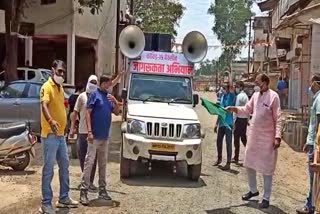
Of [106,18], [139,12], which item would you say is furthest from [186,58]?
[139,12]

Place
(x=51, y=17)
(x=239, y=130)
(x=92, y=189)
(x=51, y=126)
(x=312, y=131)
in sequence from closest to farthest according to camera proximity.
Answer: (x=51, y=126) → (x=312, y=131) → (x=92, y=189) → (x=239, y=130) → (x=51, y=17)

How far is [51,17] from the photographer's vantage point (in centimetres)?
2856

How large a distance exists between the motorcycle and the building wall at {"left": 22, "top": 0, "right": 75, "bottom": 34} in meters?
16.9

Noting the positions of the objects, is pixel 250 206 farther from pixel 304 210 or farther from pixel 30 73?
pixel 30 73

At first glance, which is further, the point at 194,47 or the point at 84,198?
the point at 194,47

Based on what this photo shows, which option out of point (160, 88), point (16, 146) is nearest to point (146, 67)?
point (160, 88)

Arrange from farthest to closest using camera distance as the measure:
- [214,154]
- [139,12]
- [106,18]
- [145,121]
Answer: [139,12], [106,18], [214,154], [145,121]

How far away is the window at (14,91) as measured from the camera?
16.5m

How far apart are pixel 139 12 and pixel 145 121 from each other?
40.6 metres

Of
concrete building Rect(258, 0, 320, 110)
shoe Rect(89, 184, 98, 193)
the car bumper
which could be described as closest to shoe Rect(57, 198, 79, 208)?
shoe Rect(89, 184, 98, 193)

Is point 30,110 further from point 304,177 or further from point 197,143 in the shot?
point 304,177

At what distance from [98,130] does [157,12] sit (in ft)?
142

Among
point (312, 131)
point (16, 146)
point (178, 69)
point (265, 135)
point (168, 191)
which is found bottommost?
point (168, 191)

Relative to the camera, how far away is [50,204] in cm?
831
